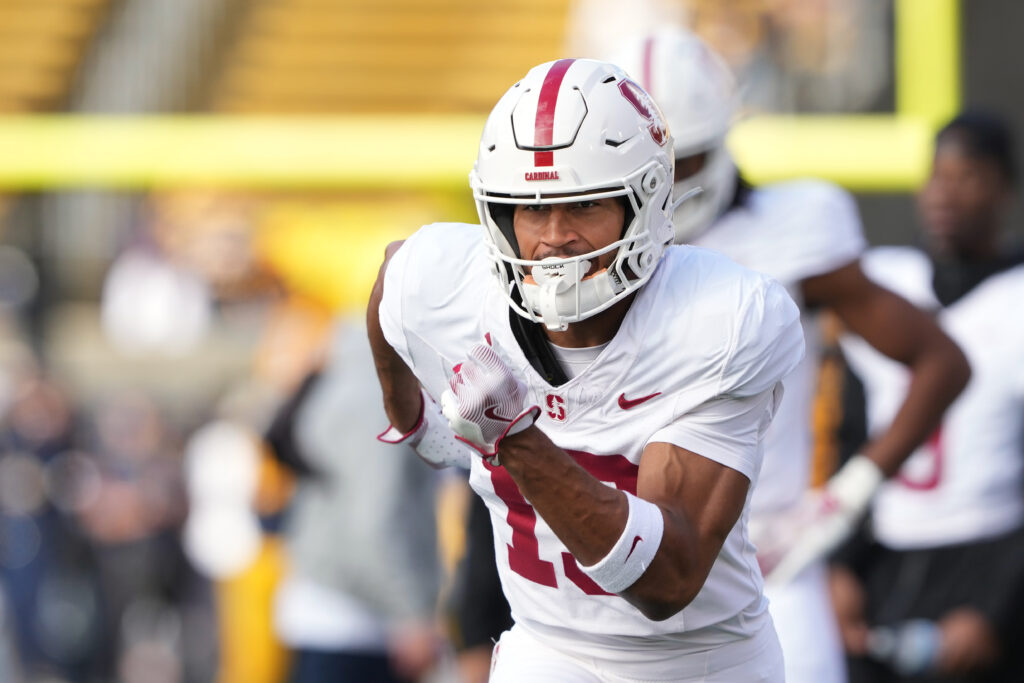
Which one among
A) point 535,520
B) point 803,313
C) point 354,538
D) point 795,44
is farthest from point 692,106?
point 795,44

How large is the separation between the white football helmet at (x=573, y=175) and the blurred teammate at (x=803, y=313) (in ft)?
2.83

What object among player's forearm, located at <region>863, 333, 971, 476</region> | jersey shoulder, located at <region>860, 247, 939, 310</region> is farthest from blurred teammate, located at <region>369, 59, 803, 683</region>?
jersey shoulder, located at <region>860, 247, 939, 310</region>

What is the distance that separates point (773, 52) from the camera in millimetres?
9414

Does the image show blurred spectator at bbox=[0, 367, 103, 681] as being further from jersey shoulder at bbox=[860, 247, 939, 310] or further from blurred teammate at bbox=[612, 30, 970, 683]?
blurred teammate at bbox=[612, 30, 970, 683]

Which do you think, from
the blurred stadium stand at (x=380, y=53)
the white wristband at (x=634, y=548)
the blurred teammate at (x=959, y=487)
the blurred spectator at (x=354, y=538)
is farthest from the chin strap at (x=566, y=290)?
the blurred stadium stand at (x=380, y=53)

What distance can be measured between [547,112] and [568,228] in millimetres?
184

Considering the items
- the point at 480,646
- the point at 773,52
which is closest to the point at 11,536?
the point at 480,646

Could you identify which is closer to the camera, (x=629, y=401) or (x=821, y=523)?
(x=629, y=401)

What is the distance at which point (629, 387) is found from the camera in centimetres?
241

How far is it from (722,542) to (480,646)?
1.83m

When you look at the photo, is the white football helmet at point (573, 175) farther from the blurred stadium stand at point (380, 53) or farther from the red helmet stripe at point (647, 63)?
the blurred stadium stand at point (380, 53)

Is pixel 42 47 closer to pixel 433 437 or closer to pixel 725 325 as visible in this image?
pixel 433 437

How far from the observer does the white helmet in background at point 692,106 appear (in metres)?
3.39

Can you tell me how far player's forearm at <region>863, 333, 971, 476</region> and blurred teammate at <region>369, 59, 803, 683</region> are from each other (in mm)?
1113
